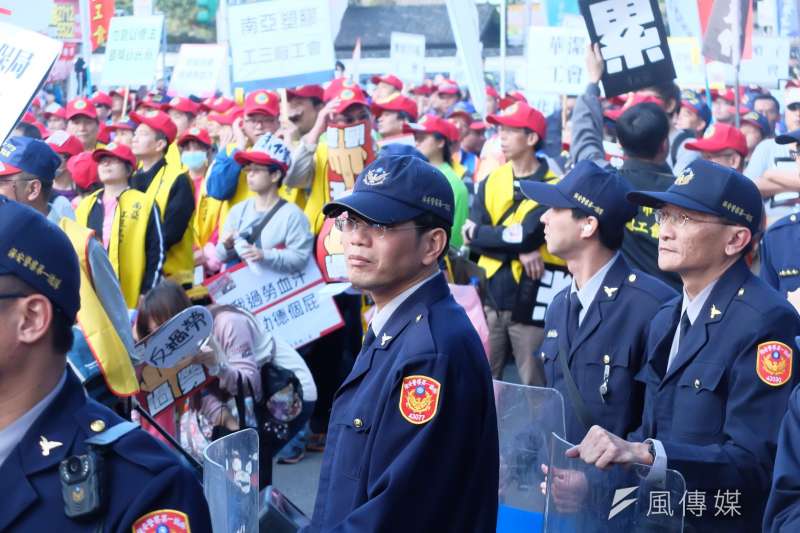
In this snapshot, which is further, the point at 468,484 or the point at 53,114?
the point at 53,114

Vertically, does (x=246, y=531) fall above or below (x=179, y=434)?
above

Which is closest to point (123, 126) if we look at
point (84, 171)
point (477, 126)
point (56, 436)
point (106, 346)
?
point (84, 171)

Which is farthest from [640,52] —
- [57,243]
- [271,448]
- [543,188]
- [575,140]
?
[57,243]

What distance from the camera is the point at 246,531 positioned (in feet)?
10.7

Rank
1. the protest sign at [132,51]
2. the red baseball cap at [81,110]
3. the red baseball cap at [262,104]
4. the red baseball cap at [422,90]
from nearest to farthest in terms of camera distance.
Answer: the red baseball cap at [262,104]
the red baseball cap at [81,110]
the protest sign at [132,51]
the red baseball cap at [422,90]

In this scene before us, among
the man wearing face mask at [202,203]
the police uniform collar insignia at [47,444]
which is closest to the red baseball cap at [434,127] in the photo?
the man wearing face mask at [202,203]

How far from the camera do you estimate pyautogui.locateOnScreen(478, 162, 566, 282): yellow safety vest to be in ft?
26.6

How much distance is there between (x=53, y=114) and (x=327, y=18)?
7794 millimetres

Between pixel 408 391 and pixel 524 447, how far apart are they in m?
0.98

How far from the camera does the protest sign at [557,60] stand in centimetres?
1367

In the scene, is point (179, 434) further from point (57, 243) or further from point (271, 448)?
point (57, 243)

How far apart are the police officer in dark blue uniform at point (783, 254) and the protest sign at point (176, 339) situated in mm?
2631

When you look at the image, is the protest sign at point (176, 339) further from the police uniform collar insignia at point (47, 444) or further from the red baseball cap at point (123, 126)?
the red baseball cap at point (123, 126)

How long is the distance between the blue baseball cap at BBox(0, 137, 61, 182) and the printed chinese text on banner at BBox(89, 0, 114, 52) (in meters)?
11.3
